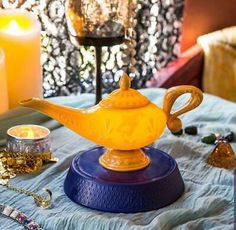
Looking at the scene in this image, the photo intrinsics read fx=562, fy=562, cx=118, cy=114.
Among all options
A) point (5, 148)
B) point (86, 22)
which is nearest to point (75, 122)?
point (5, 148)

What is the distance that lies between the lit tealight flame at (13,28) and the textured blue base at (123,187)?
375 mm

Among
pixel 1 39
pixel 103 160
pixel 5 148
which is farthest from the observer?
pixel 1 39

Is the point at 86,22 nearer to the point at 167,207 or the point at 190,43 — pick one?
Answer: the point at 167,207

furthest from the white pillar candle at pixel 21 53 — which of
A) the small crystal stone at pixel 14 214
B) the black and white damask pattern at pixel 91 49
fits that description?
the small crystal stone at pixel 14 214

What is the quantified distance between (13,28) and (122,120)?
0.44 metres

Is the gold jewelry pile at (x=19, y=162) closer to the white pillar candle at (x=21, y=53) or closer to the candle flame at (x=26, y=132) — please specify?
the candle flame at (x=26, y=132)

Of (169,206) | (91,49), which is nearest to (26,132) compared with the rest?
(169,206)

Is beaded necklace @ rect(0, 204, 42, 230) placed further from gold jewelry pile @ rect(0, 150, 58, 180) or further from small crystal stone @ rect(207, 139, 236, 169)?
small crystal stone @ rect(207, 139, 236, 169)

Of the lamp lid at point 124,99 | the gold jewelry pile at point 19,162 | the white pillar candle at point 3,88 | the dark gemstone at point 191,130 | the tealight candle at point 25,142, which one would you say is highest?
the lamp lid at point 124,99

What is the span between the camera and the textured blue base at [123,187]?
2.23 feet

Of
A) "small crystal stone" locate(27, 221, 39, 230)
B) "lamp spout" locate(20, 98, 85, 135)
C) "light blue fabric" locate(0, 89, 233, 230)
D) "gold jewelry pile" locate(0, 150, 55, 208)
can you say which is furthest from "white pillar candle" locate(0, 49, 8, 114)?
"small crystal stone" locate(27, 221, 39, 230)

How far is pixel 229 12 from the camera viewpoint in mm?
2117

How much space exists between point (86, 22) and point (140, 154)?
477 millimetres

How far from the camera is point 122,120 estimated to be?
690 mm
